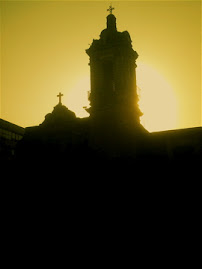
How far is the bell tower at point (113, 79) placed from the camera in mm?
15625

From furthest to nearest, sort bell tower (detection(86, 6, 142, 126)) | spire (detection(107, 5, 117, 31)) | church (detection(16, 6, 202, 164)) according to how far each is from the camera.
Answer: spire (detection(107, 5, 117, 31)), bell tower (detection(86, 6, 142, 126)), church (detection(16, 6, 202, 164))

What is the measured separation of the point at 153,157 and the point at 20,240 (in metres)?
7.52

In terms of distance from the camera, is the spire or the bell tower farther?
the spire

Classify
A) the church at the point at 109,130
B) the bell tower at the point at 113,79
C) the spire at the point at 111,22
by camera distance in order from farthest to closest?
1. the spire at the point at 111,22
2. the bell tower at the point at 113,79
3. the church at the point at 109,130

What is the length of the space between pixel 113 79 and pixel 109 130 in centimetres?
347

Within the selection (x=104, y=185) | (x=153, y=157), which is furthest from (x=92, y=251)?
(x=153, y=157)

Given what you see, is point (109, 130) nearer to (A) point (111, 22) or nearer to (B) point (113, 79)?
(B) point (113, 79)

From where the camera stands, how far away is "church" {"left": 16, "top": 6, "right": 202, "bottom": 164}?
43.2 ft

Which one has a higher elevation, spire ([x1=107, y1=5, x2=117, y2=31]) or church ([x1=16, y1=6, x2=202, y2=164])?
spire ([x1=107, y1=5, x2=117, y2=31])

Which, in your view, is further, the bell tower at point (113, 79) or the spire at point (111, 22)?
the spire at point (111, 22)

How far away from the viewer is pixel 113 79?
16266mm

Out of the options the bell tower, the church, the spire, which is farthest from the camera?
the spire

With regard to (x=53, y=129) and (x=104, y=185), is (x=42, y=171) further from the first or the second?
(x=104, y=185)

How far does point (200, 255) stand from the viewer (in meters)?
10.1
